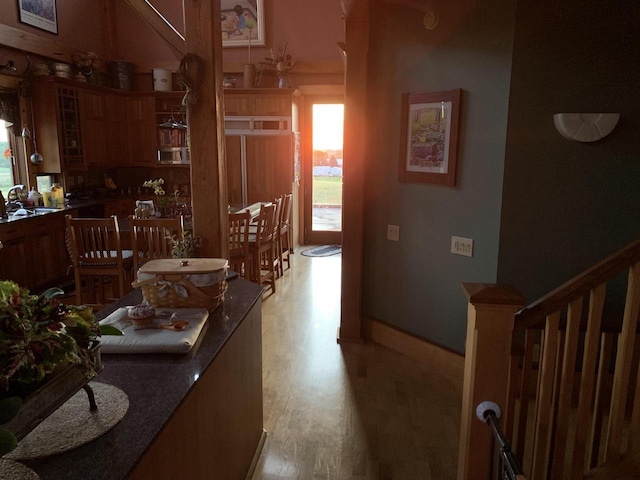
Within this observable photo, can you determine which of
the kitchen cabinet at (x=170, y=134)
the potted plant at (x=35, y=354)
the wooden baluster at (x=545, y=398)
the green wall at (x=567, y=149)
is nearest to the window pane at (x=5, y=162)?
the kitchen cabinet at (x=170, y=134)

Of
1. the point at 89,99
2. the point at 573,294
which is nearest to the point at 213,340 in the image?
the point at 573,294

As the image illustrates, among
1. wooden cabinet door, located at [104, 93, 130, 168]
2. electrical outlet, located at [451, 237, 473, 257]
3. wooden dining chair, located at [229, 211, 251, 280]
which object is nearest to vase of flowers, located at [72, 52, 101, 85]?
wooden cabinet door, located at [104, 93, 130, 168]

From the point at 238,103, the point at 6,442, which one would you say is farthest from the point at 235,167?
the point at 6,442

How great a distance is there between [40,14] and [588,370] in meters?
A: 6.84

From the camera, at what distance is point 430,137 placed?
134 inches

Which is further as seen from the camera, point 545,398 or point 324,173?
point 324,173

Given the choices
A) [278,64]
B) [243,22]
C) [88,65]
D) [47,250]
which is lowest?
[47,250]

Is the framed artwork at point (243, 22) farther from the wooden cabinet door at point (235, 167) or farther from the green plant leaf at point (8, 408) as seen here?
the green plant leaf at point (8, 408)

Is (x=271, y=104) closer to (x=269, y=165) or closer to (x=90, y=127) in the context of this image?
(x=269, y=165)

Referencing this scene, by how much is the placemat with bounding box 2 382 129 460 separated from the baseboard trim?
256 cm

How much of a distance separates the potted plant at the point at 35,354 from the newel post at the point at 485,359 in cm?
134

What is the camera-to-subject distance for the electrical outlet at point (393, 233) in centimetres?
375

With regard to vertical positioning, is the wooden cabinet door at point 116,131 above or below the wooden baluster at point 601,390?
above

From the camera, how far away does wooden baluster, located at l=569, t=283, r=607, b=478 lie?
1.88 meters
